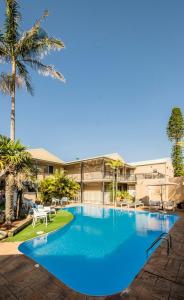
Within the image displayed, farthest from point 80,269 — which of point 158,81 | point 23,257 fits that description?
point 158,81

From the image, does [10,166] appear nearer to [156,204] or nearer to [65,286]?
[65,286]

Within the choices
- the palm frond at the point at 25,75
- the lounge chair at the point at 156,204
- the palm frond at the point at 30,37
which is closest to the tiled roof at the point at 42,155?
the palm frond at the point at 25,75

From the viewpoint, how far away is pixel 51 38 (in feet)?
48.0

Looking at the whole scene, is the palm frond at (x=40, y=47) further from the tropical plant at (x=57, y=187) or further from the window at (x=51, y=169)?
the window at (x=51, y=169)

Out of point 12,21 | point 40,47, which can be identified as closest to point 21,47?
point 40,47

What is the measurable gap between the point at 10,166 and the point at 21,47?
973 centimetres

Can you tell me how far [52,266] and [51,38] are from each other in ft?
52.6

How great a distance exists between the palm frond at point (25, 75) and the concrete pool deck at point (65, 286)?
13.3 metres

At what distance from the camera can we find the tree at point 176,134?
33.3 meters

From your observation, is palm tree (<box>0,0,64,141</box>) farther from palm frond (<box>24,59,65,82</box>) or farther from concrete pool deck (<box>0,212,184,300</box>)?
concrete pool deck (<box>0,212,184,300</box>)

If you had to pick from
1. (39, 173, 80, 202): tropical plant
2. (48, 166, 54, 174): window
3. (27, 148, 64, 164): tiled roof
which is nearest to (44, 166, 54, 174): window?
(48, 166, 54, 174): window

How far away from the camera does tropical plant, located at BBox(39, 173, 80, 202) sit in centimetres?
1997

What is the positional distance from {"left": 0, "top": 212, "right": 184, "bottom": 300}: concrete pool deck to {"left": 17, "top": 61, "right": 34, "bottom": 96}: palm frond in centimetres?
1334

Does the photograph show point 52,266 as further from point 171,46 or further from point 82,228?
point 171,46
